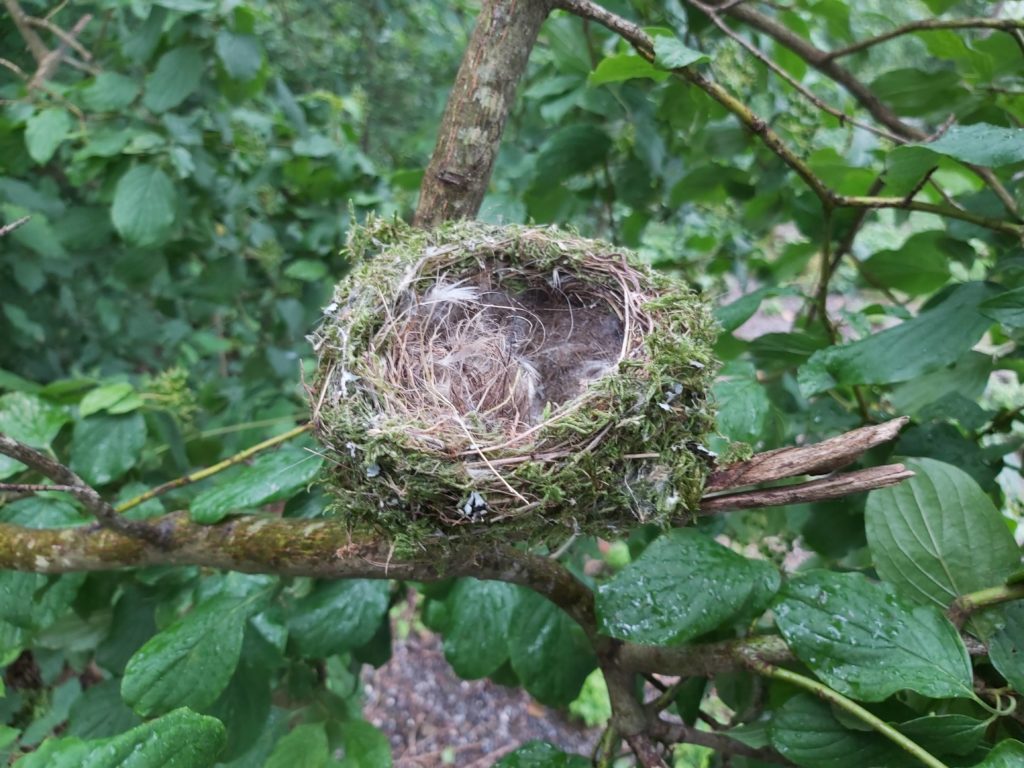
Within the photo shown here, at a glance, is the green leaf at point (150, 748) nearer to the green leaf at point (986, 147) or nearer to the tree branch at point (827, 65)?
the green leaf at point (986, 147)

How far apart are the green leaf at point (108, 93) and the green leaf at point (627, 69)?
126 cm

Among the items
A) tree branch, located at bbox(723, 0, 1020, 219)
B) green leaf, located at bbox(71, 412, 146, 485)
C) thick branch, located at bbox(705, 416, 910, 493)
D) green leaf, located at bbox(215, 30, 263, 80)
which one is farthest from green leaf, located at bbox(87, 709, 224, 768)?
tree branch, located at bbox(723, 0, 1020, 219)

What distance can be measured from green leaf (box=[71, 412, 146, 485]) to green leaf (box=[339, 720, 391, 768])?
0.60m

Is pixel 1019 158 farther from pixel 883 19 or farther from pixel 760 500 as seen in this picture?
pixel 883 19

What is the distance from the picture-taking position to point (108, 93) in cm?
173

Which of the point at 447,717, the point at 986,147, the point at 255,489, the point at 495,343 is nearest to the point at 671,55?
the point at 986,147

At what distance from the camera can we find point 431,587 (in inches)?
47.0

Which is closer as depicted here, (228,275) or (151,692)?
(151,692)

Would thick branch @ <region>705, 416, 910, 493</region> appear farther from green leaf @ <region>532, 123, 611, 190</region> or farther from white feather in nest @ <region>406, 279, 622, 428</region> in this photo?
green leaf @ <region>532, 123, 611, 190</region>

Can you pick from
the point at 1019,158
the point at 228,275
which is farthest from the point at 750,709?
the point at 228,275

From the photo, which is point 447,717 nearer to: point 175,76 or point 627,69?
point 175,76

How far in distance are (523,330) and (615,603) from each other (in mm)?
543

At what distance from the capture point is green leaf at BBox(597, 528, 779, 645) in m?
0.90

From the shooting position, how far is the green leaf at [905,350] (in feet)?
3.45
